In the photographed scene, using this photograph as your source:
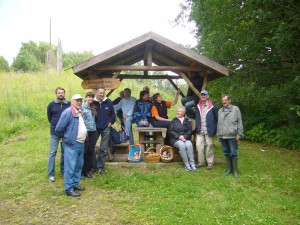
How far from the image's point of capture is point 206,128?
25.5 feet

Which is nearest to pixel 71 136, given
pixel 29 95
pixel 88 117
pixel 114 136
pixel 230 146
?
pixel 88 117

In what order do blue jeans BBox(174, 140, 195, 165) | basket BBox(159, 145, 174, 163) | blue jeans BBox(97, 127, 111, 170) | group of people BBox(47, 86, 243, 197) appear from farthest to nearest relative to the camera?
basket BBox(159, 145, 174, 163) → blue jeans BBox(174, 140, 195, 165) → blue jeans BBox(97, 127, 111, 170) → group of people BBox(47, 86, 243, 197)

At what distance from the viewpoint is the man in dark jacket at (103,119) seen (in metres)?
7.32

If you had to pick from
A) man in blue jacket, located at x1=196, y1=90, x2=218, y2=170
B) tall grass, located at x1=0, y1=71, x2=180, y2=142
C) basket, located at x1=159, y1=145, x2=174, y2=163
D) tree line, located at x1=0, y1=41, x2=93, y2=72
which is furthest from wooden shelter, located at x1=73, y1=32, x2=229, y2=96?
tree line, located at x1=0, y1=41, x2=93, y2=72

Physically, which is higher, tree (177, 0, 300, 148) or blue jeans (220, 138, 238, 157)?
tree (177, 0, 300, 148)

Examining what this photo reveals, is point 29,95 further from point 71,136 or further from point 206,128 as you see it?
point 71,136

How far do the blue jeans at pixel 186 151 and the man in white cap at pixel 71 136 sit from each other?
8.88ft

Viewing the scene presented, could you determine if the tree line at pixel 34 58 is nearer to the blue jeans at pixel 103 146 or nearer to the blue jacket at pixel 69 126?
the blue jeans at pixel 103 146

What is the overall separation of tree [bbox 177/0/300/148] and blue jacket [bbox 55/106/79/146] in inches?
177

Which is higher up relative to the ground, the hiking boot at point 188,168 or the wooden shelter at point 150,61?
the wooden shelter at point 150,61

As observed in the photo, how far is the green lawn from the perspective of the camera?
4.91m

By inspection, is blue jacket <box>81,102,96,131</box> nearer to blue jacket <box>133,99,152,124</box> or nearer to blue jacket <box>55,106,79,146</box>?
blue jacket <box>55,106,79,146</box>

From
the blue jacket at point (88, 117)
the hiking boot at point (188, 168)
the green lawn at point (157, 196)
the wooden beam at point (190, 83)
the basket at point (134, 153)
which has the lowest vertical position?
the green lawn at point (157, 196)

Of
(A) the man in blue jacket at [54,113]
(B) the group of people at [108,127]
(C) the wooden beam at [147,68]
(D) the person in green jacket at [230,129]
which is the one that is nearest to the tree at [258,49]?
(C) the wooden beam at [147,68]
